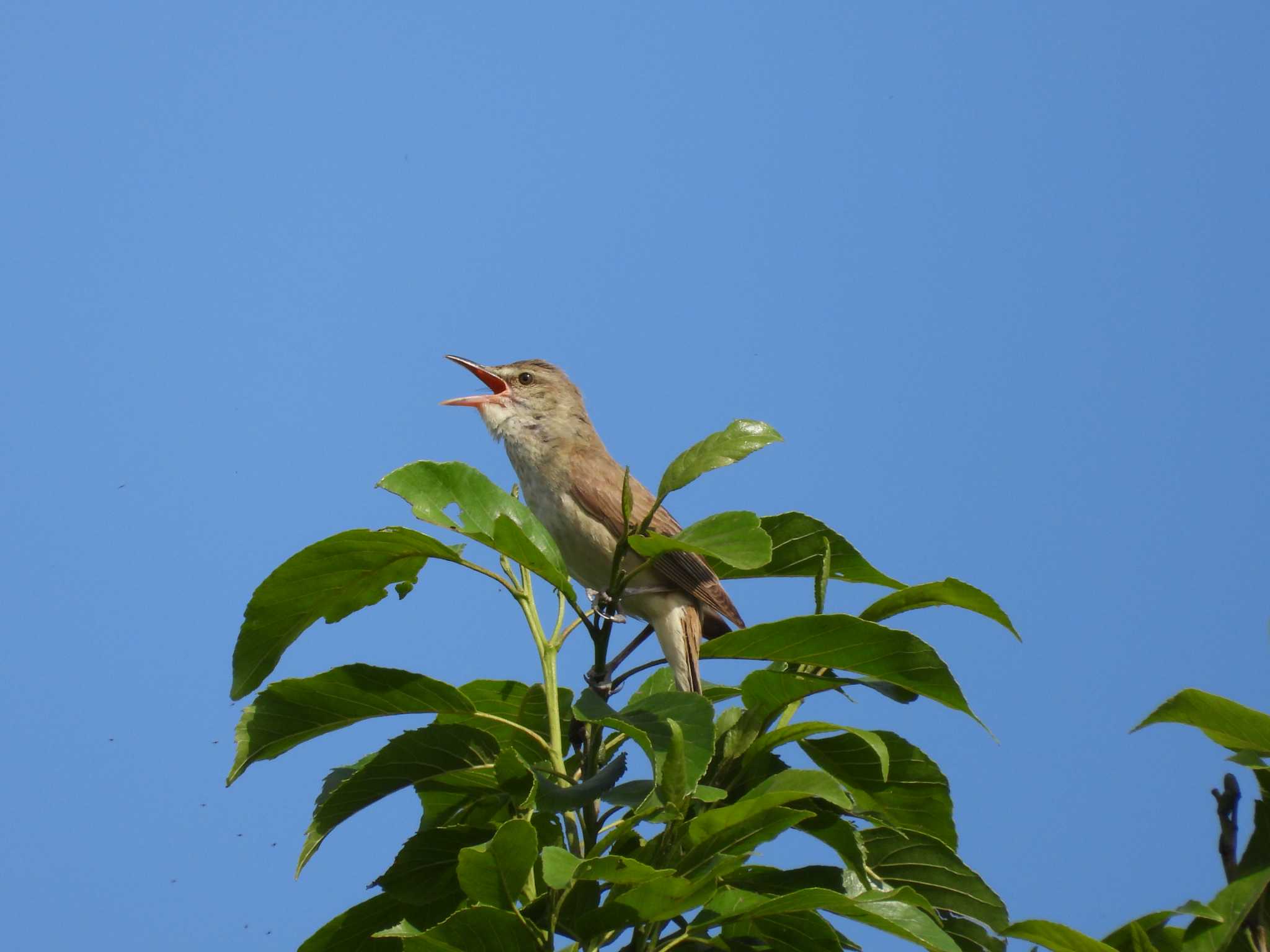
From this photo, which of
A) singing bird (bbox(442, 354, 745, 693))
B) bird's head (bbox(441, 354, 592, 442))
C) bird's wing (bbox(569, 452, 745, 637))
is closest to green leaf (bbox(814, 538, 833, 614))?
singing bird (bbox(442, 354, 745, 693))

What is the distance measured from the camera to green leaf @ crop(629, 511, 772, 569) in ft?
8.72

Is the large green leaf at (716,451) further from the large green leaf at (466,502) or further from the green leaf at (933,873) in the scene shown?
the green leaf at (933,873)

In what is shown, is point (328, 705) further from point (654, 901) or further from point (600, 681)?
point (654, 901)

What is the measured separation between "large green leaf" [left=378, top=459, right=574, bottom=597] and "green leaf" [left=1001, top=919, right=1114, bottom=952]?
3.67 feet

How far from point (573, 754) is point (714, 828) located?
655 millimetres

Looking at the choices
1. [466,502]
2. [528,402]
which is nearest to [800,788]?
[466,502]

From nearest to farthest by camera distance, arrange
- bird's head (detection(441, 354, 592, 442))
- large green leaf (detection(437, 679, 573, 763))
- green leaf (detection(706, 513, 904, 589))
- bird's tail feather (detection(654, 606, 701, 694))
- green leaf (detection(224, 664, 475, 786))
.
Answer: green leaf (detection(224, 664, 475, 786)) < large green leaf (detection(437, 679, 573, 763)) < green leaf (detection(706, 513, 904, 589)) < bird's tail feather (detection(654, 606, 701, 694)) < bird's head (detection(441, 354, 592, 442))

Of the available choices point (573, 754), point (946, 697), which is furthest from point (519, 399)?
point (946, 697)

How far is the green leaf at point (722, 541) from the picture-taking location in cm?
266

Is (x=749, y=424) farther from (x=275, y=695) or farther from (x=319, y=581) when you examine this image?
(x=275, y=695)

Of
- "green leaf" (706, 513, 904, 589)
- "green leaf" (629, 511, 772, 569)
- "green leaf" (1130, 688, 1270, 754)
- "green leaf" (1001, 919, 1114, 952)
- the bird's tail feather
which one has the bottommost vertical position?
"green leaf" (1001, 919, 1114, 952)

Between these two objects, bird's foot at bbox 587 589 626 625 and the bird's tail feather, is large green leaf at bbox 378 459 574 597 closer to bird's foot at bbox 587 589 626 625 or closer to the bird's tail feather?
bird's foot at bbox 587 589 626 625

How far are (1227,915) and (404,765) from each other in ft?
5.53

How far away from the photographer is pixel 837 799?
8.07 ft
